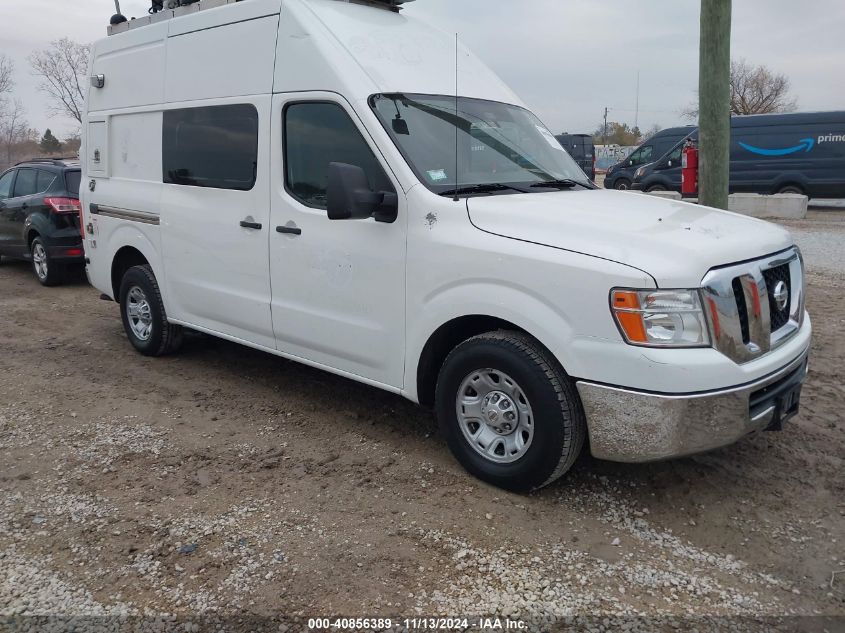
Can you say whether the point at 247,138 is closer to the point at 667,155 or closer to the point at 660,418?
the point at 660,418

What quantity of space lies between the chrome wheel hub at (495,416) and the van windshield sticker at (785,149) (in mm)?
17586

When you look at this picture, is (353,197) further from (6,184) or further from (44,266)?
(6,184)

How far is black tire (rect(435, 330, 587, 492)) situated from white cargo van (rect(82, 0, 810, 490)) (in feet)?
0.04

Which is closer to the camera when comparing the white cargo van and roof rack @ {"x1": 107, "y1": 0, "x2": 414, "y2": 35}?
the white cargo van

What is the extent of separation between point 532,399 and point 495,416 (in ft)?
0.96

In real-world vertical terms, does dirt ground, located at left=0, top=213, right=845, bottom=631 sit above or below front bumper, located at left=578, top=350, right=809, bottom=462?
below

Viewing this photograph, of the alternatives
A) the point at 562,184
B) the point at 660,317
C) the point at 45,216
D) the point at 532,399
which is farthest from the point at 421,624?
the point at 45,216

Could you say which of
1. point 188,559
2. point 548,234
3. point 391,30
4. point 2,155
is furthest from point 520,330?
point 2,155

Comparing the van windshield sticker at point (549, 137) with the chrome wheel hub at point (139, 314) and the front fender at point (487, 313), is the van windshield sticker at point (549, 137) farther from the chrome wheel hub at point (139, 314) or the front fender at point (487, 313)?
the chrome wheel hub at point (139, 314)

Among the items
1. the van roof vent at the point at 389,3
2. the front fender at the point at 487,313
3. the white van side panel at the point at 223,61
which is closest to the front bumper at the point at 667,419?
the front fender at the point at 487,313

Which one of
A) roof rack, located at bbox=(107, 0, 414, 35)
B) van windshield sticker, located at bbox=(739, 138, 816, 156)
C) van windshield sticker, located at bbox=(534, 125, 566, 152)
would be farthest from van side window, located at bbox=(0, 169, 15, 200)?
van windshield sticker, located at bbox=(739, 138, 816, 156)

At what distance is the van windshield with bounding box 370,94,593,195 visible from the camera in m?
4.05

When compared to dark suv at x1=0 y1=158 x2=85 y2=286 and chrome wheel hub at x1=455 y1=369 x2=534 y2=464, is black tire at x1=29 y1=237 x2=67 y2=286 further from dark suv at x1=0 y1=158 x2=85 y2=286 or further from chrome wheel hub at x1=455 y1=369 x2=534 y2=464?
chrome wheel hub at x1=455 y1=369 x2=534 y2=464

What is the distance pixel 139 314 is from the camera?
248 inches
